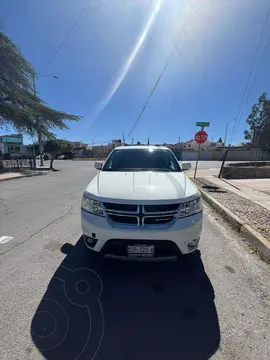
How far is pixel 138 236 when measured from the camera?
250 centimetres

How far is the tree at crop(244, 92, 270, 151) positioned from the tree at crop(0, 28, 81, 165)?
135 ft

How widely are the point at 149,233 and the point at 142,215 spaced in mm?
229

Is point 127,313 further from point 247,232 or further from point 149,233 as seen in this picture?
point 247,232

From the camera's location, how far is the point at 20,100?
18609 millimetres

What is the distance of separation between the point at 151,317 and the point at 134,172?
222cm

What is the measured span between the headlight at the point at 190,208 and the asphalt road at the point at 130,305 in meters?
0.93

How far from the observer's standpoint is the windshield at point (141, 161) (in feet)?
13.5

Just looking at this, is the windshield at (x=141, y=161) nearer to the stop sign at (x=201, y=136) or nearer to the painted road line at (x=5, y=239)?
the painted road line at (x=5, y=239)

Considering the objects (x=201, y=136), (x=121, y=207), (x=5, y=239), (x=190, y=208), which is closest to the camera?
(x=121, y=207)

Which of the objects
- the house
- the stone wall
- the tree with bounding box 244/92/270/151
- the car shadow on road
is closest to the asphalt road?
the car shadow on road

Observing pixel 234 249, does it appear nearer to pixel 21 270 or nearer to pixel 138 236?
pixel 138 236

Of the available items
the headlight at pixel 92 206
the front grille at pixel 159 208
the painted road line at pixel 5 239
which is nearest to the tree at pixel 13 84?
the painted road line at pixel 5 239

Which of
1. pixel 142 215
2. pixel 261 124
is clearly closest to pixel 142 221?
pixel 142 215

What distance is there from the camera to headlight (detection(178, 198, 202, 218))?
2.63 m
